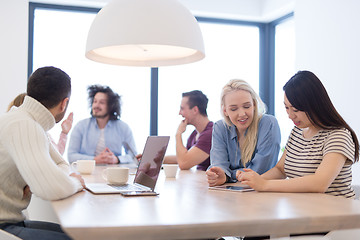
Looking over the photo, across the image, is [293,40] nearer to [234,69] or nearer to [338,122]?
[234,69]

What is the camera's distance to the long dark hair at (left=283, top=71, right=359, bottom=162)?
179 centimetres

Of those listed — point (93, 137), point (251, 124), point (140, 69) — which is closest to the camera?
point (251, 124)

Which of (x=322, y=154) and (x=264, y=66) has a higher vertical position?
(x=264, y=66)

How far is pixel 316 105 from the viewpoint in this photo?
181 centimetres

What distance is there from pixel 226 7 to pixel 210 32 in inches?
15.5

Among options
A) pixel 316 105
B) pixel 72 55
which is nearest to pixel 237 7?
pixel 72 55

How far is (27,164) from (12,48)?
3429mm

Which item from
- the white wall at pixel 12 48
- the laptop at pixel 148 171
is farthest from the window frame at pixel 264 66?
the laptop at pixel 148 171

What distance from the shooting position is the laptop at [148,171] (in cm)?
172

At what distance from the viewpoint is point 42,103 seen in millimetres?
1744

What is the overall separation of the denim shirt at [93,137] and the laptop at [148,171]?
1.68 m

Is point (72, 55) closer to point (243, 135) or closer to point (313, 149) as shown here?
point (243, 135)

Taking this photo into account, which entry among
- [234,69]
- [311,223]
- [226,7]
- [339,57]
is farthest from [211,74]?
[311,223]

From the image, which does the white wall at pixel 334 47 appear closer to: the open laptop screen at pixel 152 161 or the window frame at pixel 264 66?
the window frame at pixel 264 66
